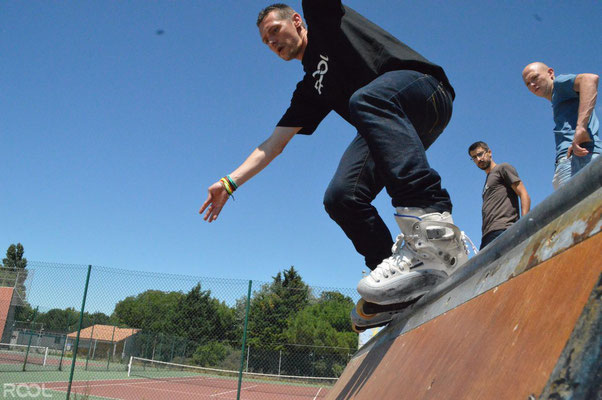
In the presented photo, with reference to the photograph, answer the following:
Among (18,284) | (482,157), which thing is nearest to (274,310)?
(18,284)

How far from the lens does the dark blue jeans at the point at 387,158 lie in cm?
150

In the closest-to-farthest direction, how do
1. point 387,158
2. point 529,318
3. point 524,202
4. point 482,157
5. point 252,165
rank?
1. point 529,318
2. point 387,158
3. point 252,165
4. point 524,202
5. point 482,157

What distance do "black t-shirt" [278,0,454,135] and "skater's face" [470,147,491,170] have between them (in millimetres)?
2384

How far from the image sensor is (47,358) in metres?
23.0

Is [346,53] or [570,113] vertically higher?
[570,113]

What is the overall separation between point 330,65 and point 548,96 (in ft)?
6.19

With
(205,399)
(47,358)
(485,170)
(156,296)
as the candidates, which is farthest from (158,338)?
(485,170)

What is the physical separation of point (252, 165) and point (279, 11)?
0.78 metres

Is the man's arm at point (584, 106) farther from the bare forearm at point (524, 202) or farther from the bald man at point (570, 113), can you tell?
the bare forearm at point (524, 202)

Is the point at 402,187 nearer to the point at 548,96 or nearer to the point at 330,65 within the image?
the point at 330,65

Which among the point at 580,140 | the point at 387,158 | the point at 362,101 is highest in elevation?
the point at 580,140

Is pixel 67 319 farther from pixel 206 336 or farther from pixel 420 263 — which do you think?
pixel 420 263

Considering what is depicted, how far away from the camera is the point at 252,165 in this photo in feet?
8.02

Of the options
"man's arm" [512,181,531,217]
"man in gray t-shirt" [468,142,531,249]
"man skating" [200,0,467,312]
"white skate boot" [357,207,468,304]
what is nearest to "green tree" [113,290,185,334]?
"man in gray t-shirt" [468,142,531,249]
